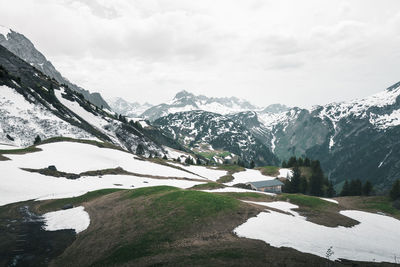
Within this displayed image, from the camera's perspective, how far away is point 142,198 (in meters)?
38.9

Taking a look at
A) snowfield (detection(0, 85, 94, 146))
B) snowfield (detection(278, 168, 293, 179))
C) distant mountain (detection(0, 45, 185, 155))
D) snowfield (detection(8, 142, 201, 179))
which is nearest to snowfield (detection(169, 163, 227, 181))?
snowfield (detection(278, 168, 293, 179))

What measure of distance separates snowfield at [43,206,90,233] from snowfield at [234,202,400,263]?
21.9m

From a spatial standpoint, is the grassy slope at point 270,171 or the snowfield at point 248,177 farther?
the grassy slope at point 270,171

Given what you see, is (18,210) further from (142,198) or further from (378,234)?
(378,234)

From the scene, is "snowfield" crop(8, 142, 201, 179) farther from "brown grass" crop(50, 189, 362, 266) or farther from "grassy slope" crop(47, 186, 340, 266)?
"brown grass" crop(50, 189, 362, 266)

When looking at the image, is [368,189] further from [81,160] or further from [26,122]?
[26,122]

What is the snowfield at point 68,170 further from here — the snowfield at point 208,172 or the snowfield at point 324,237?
the snowfield at point 324,237

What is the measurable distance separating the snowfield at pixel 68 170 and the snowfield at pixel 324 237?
39271 mm

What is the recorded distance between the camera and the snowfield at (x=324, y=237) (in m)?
22.5

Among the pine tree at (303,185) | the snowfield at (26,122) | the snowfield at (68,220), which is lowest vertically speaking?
the pine tree at (303,185)

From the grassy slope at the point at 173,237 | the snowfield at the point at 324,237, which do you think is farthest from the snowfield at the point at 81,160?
the snowfield at the point at 324,237

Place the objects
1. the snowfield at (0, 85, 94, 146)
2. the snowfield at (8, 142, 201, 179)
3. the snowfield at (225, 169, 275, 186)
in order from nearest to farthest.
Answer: the snowfield at (8, 142, 201, 179), the snowfield at (0, 85, 94, 146), the snowfield at (225, 169, 275, 186)

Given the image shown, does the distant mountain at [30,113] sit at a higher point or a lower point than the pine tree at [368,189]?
higher

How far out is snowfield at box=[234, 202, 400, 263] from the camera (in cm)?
2252
